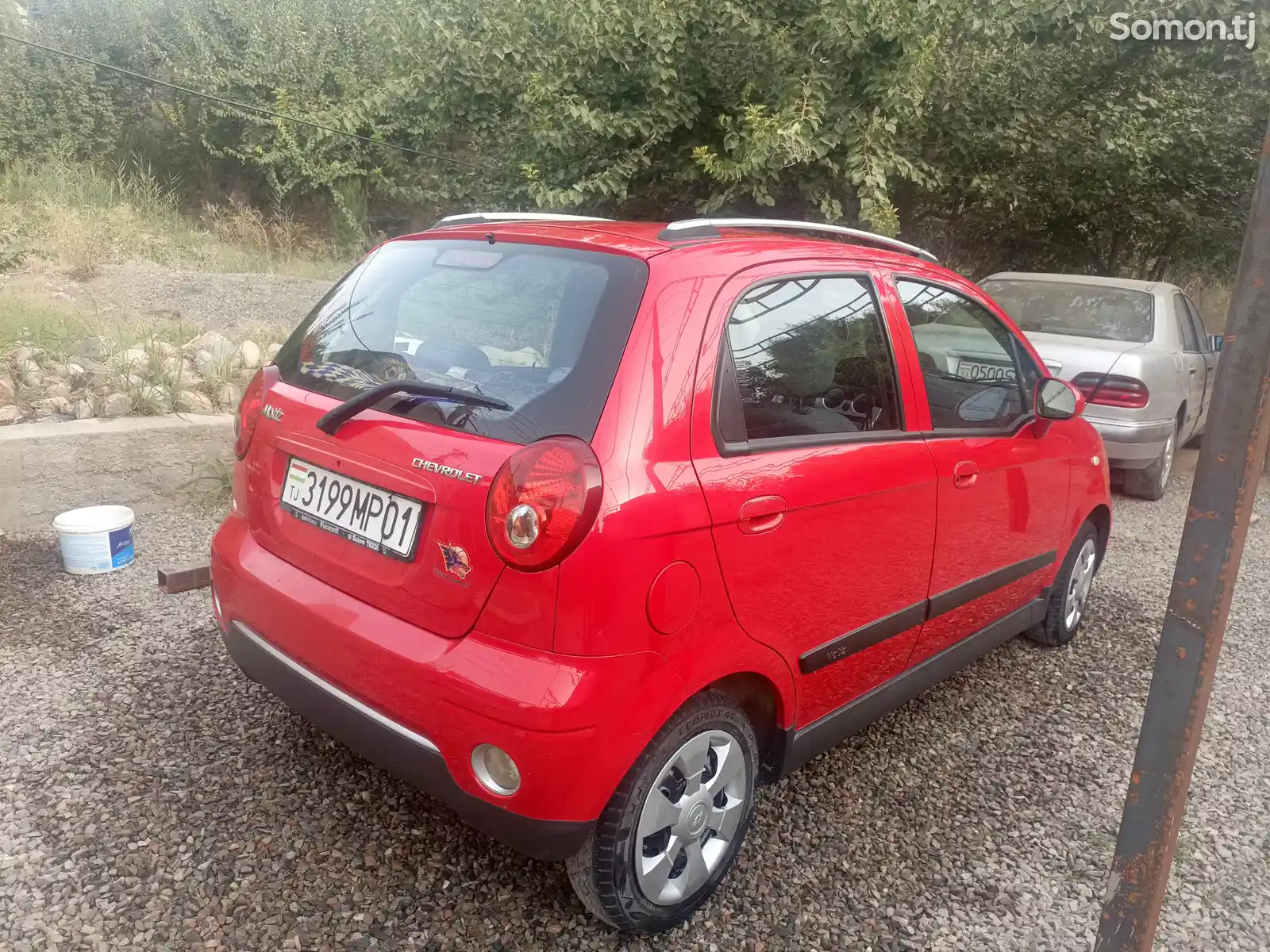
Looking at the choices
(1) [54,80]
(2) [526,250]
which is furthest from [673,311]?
(1) [54,80]

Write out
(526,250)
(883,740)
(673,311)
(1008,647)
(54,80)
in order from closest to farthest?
(673,311), (526,250), (883,740), (1008,647), (54,80)

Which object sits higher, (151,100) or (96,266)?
(151,100)

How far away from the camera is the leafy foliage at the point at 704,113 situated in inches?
315

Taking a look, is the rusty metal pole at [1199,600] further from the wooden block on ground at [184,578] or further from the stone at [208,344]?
the stone at [208,344]

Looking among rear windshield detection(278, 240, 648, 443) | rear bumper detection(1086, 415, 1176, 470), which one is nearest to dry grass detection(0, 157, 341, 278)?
rear windshield detection(278, 240, 648, 443)

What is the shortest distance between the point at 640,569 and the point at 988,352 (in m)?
2.13

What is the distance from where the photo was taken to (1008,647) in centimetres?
425

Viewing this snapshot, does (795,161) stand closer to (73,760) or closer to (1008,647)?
(1008,647)

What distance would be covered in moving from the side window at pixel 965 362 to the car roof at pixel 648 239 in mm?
187

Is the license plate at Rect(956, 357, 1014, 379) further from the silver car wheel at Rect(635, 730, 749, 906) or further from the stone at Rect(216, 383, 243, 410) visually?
the stone at Rect(216, 383, 243, 410)

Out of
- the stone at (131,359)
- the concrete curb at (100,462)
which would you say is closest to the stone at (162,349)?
the stone at (131,359)

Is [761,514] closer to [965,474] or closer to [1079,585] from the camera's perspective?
[965,474]

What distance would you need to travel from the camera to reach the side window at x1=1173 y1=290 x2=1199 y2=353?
7.20 meters

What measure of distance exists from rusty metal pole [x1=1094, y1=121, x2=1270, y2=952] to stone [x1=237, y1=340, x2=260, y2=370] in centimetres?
565
